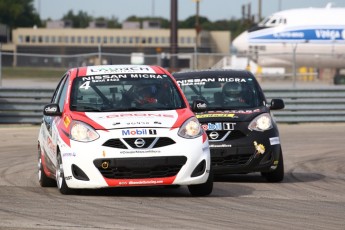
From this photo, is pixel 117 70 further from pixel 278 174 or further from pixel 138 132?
pixel 278 174

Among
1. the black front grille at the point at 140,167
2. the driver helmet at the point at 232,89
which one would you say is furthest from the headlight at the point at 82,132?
the driver helmet at the point at 232,89

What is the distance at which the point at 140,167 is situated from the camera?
37.7 feet

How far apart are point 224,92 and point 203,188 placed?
338 centimetres

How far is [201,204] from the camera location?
11.2m

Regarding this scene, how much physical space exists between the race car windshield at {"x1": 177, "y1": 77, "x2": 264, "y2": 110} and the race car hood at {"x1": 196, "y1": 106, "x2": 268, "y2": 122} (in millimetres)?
372

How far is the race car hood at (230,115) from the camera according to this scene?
46.1ft

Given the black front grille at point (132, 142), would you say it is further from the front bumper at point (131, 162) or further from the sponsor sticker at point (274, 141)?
the sponsor sticker at point (274, 141)

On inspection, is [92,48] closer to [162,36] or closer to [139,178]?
[162,36]

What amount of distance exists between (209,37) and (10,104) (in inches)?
3004

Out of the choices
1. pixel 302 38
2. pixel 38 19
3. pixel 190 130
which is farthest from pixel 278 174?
pixel 38 19

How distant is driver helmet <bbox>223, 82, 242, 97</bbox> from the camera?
15.1 metres

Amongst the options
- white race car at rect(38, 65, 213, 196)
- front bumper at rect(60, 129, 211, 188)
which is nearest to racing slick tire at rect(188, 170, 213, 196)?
white race car at rect(38, 65, 213, 196)

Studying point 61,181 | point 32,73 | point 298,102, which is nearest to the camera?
point 61,181

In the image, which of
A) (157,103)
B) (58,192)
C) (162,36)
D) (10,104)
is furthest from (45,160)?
(162,36)
